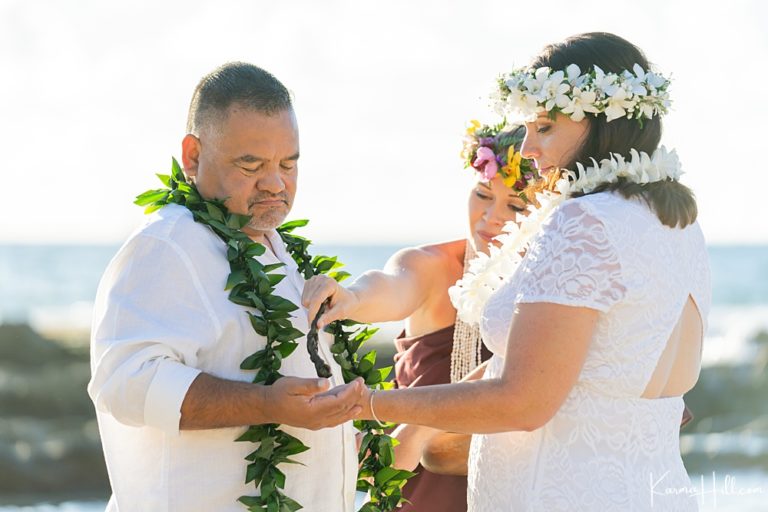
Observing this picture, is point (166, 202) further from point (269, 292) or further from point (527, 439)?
point (527, 439)

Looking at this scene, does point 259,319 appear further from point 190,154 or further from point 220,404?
point 190,154

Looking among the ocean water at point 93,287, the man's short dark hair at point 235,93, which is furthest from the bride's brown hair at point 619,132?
the ocean water at point 93,287

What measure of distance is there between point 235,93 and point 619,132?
4.11 feet

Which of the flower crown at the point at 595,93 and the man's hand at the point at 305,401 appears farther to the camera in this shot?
the flower crown at the point at 595,93

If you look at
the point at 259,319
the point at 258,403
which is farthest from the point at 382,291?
the point at 258,403

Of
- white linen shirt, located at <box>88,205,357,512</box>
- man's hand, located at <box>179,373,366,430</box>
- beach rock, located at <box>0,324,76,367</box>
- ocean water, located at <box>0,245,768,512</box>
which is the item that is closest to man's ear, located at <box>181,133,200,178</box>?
white linen shirt, located at <box>88,205,357,512</box>

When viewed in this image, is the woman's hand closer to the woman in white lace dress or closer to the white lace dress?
the woman in white lace dress

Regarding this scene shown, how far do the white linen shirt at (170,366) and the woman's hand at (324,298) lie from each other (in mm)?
200

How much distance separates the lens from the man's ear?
3.75 m

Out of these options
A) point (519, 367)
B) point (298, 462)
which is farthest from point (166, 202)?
point (519, 367)

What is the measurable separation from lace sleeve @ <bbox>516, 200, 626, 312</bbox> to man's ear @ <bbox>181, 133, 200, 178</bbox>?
1.18 meters

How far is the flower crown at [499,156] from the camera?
493 cm

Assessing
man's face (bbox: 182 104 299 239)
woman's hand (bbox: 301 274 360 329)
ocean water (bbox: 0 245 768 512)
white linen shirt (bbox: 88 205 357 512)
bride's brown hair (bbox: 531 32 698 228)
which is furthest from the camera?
ocean water (bbox: 0 245 768 512)

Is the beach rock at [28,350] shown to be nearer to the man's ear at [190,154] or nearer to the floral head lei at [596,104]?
the man's ear at [190,154]
